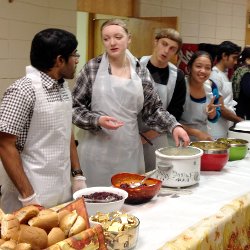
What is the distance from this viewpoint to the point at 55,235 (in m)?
1.04

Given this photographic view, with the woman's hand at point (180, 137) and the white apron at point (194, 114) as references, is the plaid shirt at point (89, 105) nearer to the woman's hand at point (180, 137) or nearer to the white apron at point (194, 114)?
the woman's hand at point (180, 137)

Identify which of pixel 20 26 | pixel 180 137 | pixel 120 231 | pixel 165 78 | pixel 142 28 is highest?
pixel 142 28

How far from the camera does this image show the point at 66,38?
180 cm

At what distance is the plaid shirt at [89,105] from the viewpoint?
2.26 metres

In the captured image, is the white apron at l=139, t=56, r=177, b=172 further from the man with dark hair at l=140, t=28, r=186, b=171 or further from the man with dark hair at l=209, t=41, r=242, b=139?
the man with dark hair at l=209, t=41, r=242, b=139

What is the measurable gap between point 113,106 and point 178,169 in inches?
26.5

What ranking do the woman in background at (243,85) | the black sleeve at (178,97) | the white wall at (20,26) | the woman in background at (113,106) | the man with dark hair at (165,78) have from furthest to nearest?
1. the woman in background at (243,85)
2. the white wall at (20,26)
3. the black sleeve at (178,97)
4. the man with dark hair at (165,78)
5. the woman in background at (113,106)

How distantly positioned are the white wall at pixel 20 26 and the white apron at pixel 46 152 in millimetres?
1551

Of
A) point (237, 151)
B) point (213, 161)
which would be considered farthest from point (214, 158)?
point (237, 151)

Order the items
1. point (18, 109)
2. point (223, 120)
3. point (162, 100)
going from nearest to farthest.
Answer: point (18, 109) → point (162, 100) → point (223, 120)

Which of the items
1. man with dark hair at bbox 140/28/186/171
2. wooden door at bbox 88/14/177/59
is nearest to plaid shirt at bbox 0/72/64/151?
man with dark hair at bbox 140/28/186/171

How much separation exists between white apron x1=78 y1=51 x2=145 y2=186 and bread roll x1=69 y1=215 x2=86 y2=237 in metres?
1.25

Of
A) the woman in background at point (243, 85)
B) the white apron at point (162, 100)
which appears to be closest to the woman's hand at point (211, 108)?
the white apron at point (162, 100)

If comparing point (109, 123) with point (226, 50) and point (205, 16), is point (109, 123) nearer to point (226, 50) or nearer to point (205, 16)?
point (226, 50)
